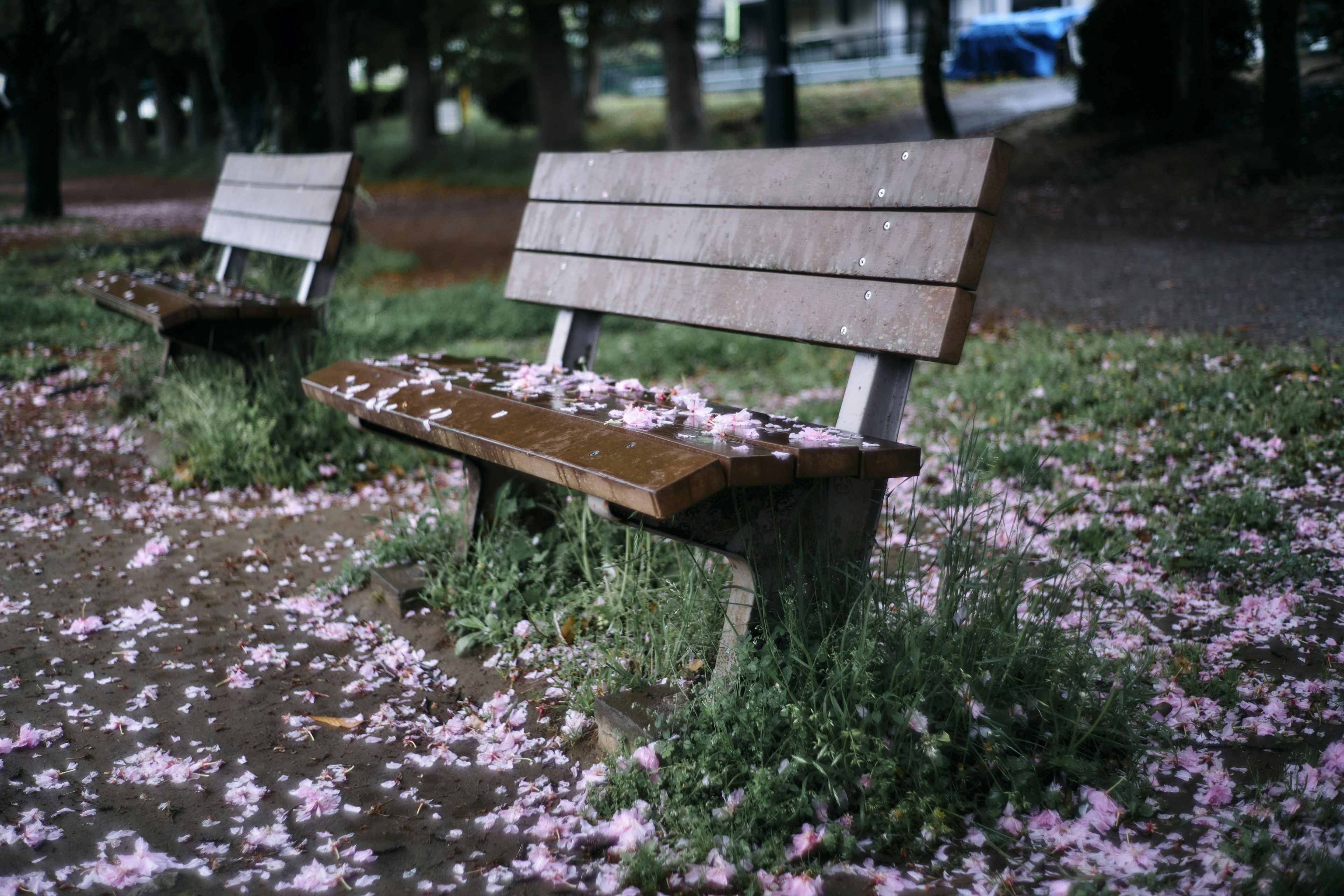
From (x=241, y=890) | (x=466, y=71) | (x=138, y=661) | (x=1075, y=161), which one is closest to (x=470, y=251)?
(x=1075, y=161)

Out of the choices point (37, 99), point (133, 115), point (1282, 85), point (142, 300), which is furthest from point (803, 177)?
point (133, 115)

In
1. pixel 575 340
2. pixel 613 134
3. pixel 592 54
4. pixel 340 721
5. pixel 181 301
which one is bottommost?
pixel 340 721

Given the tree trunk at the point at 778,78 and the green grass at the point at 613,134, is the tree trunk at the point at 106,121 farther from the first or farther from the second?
the tree trunk at the point at 778,78

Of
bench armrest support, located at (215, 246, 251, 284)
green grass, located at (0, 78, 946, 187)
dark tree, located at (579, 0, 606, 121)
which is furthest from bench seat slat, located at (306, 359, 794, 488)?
dark tree, located at (579, 0, 606, 121)

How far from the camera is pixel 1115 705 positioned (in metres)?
2.14

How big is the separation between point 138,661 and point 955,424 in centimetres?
326

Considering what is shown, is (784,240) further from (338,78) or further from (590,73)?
(590,73)

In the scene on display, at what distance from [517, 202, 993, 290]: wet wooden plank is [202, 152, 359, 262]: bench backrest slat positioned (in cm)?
139

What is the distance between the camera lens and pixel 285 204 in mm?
4996

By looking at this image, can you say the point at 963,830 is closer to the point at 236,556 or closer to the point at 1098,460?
the point at 1098,460

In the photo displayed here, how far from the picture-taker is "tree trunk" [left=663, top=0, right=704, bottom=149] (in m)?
14.2

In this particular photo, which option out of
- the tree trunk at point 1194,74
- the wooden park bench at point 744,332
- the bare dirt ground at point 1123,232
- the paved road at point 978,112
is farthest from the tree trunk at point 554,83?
the wooden park bench at point 744,332

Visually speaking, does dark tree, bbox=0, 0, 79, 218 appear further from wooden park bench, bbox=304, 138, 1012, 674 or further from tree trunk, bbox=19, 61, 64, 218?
wooden park bench, bbox=304, 138, 1012, 674

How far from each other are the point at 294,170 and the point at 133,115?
3491 centimetres
